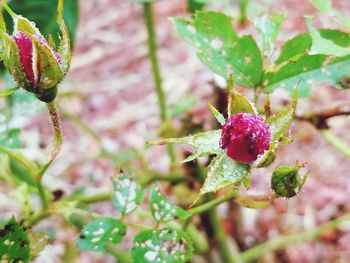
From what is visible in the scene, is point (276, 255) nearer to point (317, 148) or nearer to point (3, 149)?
point (317, 148)

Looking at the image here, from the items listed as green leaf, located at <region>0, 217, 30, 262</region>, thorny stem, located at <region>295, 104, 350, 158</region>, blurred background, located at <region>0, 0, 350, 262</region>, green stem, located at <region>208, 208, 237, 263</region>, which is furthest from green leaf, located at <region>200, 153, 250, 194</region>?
green stem, located at <region>208, 208, 237, 263</region>

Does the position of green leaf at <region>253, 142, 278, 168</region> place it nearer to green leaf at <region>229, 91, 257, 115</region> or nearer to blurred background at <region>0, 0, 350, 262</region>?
green leaf at <region>229, 91, 257, 115</region>

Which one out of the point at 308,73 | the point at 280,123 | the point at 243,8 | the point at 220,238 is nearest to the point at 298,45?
the point at 308,73

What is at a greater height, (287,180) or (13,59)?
(13,59)

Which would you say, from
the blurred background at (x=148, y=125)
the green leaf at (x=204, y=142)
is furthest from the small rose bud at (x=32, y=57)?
the blurred background at (x=148, y=125)

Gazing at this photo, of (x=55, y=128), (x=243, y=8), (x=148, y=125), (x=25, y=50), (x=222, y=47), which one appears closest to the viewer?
(x=25, y=50)

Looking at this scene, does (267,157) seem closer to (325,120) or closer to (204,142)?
(204,142)

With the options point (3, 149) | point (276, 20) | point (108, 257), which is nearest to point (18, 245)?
point (3, 149)

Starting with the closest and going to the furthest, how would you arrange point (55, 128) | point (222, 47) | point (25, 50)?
point (25, 50), point (55, 128), point (222, 47)

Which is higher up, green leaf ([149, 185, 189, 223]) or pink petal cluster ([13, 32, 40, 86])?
pink petal cluster ([13, 32, 40, 86])
